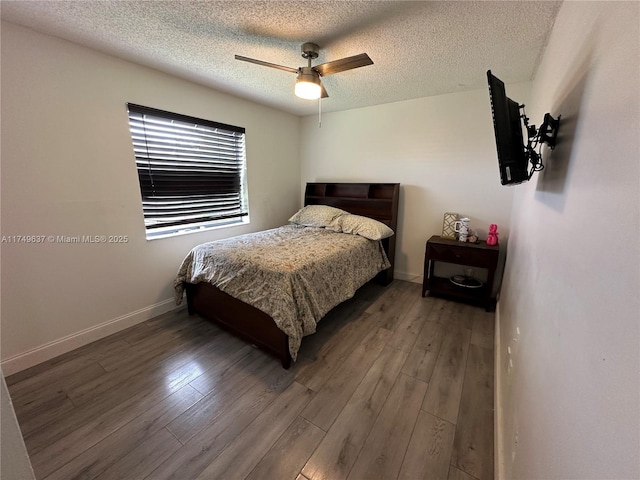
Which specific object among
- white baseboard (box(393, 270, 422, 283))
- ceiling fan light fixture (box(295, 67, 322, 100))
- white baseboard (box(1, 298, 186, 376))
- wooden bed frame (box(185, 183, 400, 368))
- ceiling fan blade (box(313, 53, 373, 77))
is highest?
ceiling fan blade (box(313, 53, 373, 77))

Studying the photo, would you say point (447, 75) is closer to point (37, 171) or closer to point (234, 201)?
point (234, 201)

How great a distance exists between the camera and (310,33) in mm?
1785

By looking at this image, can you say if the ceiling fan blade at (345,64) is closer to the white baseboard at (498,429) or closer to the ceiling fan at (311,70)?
the ceiling fan at (311,70)

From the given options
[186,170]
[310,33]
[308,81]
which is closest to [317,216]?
[186,170]

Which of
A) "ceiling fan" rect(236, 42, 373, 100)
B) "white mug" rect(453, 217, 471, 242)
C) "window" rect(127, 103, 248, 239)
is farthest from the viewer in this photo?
"white mug" rect(453, 217, 471, 242)

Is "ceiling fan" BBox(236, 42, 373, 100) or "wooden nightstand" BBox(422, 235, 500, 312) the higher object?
"ceiling fan" BBox(236, 42, 373, 100)

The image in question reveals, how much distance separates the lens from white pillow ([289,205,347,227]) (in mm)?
3311

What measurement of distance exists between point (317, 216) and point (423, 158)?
151 cm

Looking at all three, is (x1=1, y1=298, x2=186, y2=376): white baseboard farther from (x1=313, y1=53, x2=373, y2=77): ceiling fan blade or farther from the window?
(x1=313, y1=53, x2=373, y2=77): ceiling fan blade

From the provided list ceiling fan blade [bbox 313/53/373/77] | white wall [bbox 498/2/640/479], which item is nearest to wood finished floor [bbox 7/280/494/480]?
white wall [bbox 498/2/640/479]

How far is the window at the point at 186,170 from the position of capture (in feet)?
7.95

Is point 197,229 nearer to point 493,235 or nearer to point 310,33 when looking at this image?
point 310,33

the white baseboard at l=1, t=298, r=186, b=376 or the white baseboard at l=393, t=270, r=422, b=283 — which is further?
the white baseboard at l=393, t=270, r=422, b=283

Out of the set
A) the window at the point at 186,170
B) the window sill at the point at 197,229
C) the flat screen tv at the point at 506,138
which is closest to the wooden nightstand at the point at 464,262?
the flat screen tv at the point at 506,138
